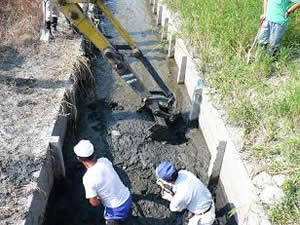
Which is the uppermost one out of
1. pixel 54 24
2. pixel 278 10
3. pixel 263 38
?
pixel 278 10

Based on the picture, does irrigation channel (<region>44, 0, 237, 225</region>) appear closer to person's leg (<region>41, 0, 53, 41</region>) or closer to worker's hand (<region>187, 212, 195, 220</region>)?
worker's hand (<region>187, 212, 195, 220</region>)

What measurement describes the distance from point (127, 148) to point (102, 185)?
2433 millimetres

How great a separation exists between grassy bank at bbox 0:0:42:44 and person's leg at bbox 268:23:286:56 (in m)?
5.85

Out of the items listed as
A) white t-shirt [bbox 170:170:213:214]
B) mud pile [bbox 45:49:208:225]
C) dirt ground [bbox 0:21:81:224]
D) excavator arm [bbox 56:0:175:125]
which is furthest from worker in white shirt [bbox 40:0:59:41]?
white t-shirt [bbox 170:170:213:214]

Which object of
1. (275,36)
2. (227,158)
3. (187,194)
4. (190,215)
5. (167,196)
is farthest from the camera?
(275,36)

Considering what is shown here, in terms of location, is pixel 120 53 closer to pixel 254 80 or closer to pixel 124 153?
pixel 124 153

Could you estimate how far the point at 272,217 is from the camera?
4.53 metres

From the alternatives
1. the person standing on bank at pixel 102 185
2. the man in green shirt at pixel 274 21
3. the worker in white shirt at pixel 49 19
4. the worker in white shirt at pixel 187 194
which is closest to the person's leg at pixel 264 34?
the man in green shirt at pixel 274 21

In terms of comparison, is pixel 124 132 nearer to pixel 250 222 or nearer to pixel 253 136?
pixel 253 136

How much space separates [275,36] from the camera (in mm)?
6973

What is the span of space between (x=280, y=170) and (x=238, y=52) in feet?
10.8

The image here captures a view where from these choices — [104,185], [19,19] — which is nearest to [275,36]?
[104,185]

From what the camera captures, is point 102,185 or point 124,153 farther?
point 124,153

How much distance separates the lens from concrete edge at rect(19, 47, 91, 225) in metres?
4.92
